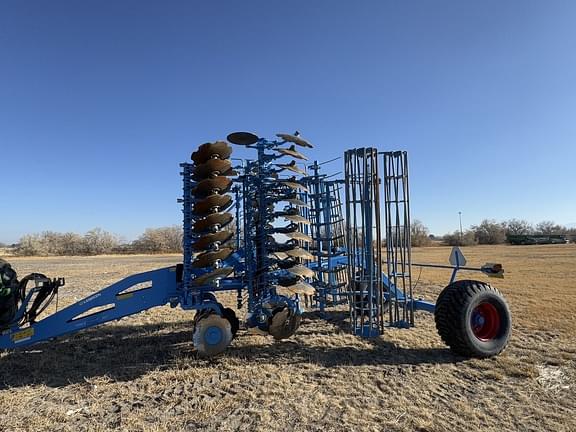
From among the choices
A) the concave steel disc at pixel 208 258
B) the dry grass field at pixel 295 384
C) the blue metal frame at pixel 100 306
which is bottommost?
the dry grass field at pixel 295 384

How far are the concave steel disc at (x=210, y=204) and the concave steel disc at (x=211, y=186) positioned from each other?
5.2 inches

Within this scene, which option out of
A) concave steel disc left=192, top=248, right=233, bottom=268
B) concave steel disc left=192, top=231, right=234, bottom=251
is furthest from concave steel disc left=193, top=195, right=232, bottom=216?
concave steel disc left=192, top=248, right=233, bottom=268

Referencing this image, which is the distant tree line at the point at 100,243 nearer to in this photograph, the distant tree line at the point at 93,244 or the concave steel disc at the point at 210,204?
the distant tree line at the point at 93,244

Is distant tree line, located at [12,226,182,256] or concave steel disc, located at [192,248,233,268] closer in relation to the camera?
concave steel disc, located at [192,248,233,268]

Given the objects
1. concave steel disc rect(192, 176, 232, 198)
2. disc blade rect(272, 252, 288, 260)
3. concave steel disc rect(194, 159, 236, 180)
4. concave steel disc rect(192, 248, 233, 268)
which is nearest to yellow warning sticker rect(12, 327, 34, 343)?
concave steel disc rect(192, 248, 233, 268)

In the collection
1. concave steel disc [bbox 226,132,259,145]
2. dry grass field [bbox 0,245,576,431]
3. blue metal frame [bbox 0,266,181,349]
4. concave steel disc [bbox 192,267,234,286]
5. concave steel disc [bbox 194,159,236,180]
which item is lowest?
dry grass field [bbox 0,245,576,431]

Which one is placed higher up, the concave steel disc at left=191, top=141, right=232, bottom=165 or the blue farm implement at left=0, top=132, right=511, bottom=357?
the concave steel disc at left=191, top=141, right=232, bottom=165

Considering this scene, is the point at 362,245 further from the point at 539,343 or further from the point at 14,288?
the point at 14,288

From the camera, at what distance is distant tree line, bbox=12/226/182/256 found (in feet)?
197

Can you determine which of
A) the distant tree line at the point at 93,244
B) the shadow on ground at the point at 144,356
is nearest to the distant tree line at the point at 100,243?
the distant tree line at the point at 93,244

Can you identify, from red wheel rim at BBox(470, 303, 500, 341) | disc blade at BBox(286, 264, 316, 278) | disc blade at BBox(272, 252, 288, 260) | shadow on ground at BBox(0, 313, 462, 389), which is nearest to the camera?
shadow on ground at BBox(0, 313, 462, 389)

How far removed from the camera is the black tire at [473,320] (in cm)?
573

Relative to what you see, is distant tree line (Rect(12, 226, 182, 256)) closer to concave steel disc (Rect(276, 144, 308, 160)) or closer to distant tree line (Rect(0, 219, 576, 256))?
distant tree line (Rect(0, 219, 576, 256))

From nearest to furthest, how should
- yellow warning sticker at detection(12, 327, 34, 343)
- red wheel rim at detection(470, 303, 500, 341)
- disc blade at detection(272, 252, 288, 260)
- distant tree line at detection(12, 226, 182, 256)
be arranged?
yellow warning sticker at detection(12, 327, 34, 343) → red wheel rim at detection(470, 303, 500, 341) → disc blade at detection(272, 252, 288, 260) → distant tree line at detection(12, 226, 182, 256)
